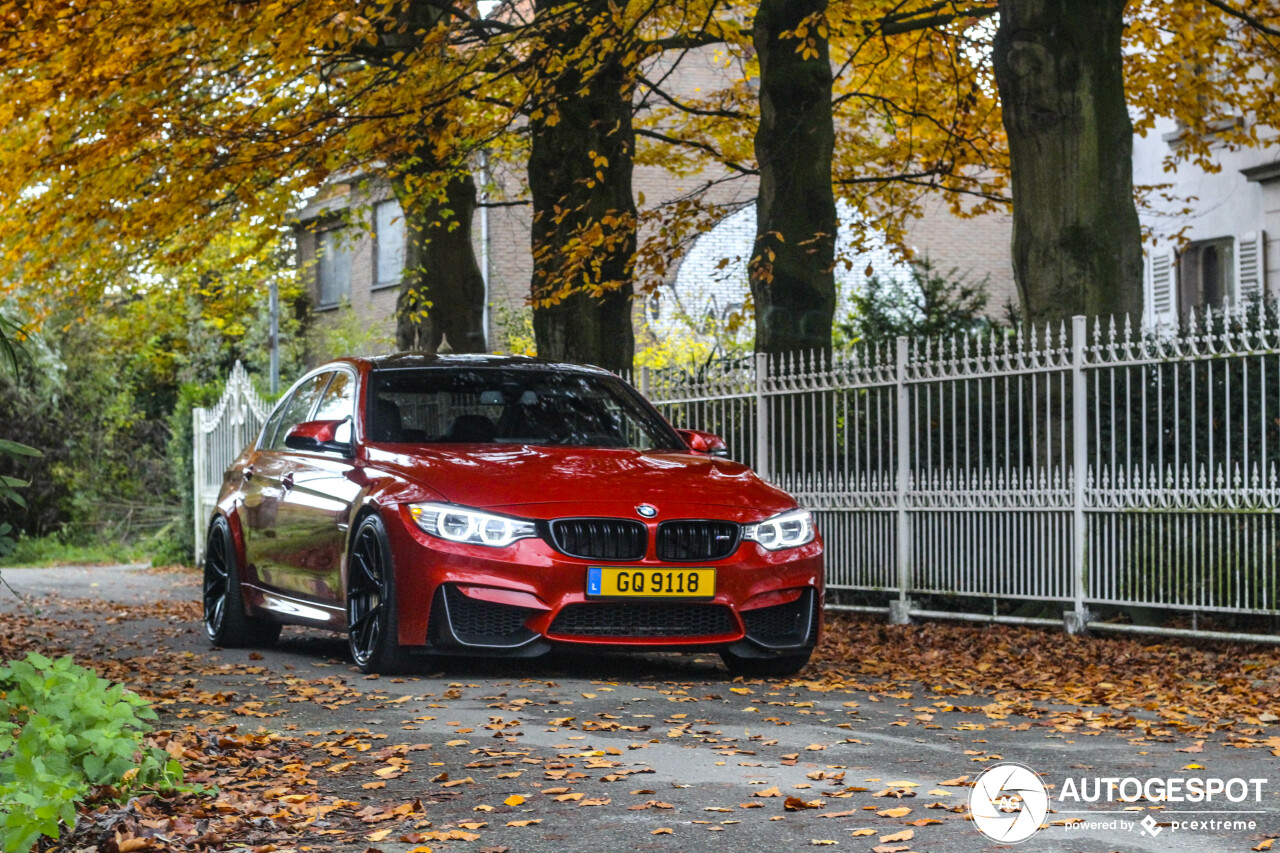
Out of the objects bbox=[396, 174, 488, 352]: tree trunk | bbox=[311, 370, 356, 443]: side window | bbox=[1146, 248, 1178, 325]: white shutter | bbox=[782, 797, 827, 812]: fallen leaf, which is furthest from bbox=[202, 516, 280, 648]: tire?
bbox=[1146, 248, 1178, 325]: white shutter

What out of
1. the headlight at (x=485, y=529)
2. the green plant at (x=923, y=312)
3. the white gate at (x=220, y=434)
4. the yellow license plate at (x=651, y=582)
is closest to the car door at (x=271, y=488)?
the headlight at (x=485, y=529)

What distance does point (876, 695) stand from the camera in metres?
8.64

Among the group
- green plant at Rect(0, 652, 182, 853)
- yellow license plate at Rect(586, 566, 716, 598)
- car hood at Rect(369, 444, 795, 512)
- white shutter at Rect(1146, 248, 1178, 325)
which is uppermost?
white shutter at Rect(1146, 248, 1178, 325)

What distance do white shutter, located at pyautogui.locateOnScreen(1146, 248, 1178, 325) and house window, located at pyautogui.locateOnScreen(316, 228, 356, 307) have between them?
19830mm

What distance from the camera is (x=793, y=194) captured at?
15.0 meters

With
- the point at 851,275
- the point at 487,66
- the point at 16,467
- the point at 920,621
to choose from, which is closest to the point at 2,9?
the point at 487,66

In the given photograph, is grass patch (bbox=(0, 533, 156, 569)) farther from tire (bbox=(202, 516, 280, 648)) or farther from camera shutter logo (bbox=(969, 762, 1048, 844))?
camera shutter logo (bbox=(969, 762, 1048, 844))

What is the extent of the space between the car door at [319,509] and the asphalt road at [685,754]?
1.56 ft

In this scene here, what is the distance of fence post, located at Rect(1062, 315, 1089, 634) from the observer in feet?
38.6

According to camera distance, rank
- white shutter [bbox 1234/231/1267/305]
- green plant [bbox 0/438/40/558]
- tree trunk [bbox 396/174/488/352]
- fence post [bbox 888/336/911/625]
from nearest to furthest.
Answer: green plant [bbox 0/438/40/558]
fence post [bbox 888/336/911/625]
tree trunk [bbox 396/174/488/352]
white shutter [bbox 1234/231/1267/305]

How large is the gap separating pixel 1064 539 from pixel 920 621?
1782 mm

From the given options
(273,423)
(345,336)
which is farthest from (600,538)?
(345,336)

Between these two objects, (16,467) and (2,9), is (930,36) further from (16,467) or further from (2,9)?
(16,467)

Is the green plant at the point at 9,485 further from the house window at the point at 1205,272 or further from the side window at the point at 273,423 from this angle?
the house window at the point at 1205,272
